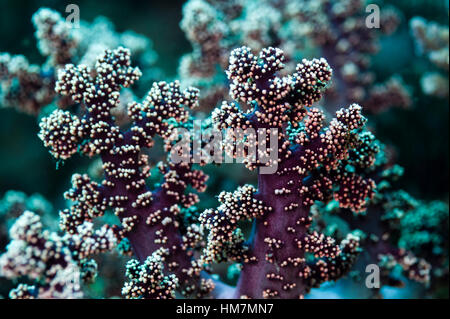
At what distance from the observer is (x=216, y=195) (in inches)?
119

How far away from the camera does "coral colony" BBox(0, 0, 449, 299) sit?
2463 millimetres

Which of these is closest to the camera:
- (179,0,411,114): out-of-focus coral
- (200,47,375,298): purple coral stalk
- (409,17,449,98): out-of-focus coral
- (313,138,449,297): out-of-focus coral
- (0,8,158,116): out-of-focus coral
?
(200,47,375,298): purple coral stalk

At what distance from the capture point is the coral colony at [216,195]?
8.08 feet

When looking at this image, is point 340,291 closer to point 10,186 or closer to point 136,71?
point 136,71

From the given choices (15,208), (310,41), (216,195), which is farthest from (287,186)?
(15,208)

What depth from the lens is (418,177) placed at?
15.6 ft

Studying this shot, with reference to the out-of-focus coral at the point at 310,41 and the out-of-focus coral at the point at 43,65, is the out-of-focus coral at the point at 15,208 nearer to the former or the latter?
the out-of-focus coral at the point at 43,65

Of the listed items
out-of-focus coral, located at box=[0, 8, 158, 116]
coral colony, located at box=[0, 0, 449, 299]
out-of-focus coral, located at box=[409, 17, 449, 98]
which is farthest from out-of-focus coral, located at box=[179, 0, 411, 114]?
out-of-focus coral, located at box=[0, 8, 158, 116]

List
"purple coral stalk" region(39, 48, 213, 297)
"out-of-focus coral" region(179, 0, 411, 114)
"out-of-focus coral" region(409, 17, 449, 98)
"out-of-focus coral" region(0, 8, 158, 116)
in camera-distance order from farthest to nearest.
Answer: "out-of-focus coral" region(409, 17, 449, 98)
"out-of-focus coral" region(179, 0, 411, 114)
"out-of-focus coral" region(0, 8, 158, 116)
"purple coral stalk" region(39, 48, 213, 297)

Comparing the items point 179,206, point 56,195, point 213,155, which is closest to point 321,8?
point 213,155

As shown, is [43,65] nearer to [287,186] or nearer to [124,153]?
[124,153]

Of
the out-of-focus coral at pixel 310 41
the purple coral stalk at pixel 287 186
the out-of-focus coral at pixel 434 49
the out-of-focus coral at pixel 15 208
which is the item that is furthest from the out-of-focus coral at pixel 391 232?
the out-of-focus coral at pixel 15 208

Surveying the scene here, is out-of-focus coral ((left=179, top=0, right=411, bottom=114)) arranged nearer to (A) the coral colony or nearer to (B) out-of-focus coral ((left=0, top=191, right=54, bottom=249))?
(A) the coral colony

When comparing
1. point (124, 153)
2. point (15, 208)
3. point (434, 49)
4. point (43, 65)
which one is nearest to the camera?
point (124, 153)
